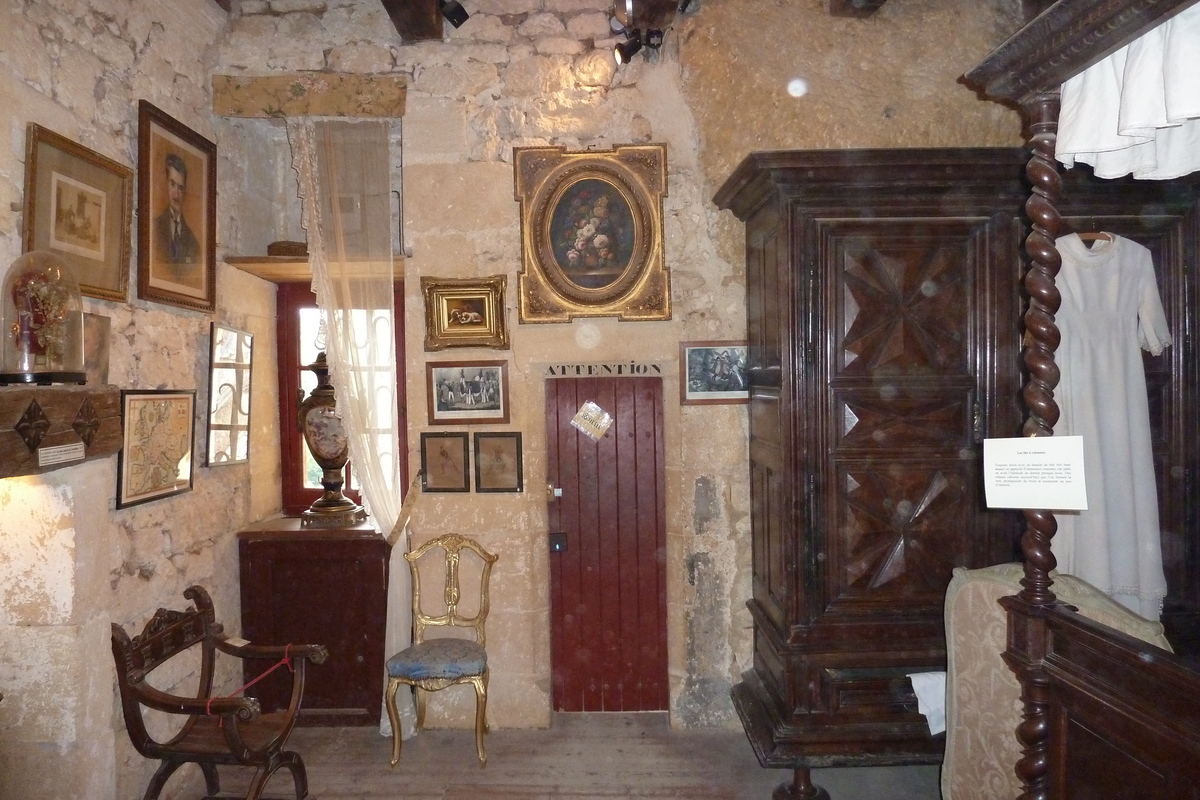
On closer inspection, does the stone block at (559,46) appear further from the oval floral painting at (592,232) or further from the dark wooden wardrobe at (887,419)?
the dark wooden wardrobe at (887,419)

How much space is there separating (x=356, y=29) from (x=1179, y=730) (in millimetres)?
4405

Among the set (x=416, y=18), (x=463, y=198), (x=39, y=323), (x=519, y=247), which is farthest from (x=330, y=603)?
(x=416, y=18)

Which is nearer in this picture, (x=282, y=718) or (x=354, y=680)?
(x=282, y=718)

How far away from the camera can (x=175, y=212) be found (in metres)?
3.33

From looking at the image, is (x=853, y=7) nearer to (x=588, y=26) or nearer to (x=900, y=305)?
(x=588, y=26)

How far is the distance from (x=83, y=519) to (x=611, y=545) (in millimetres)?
2393

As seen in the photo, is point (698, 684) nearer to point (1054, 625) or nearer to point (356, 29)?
point (1054, 625)

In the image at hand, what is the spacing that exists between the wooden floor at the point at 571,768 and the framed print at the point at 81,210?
2439 mm

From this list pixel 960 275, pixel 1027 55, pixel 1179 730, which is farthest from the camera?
pixel 960 275

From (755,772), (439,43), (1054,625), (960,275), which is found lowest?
(755,772)

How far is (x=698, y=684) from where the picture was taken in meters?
3.78

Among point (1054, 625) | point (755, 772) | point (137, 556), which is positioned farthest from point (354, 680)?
point (1054, 625)

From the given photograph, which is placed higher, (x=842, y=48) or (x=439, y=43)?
(x=439, y=43)

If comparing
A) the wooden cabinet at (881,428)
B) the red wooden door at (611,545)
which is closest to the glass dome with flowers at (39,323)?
the red wooden door at (611,545)
